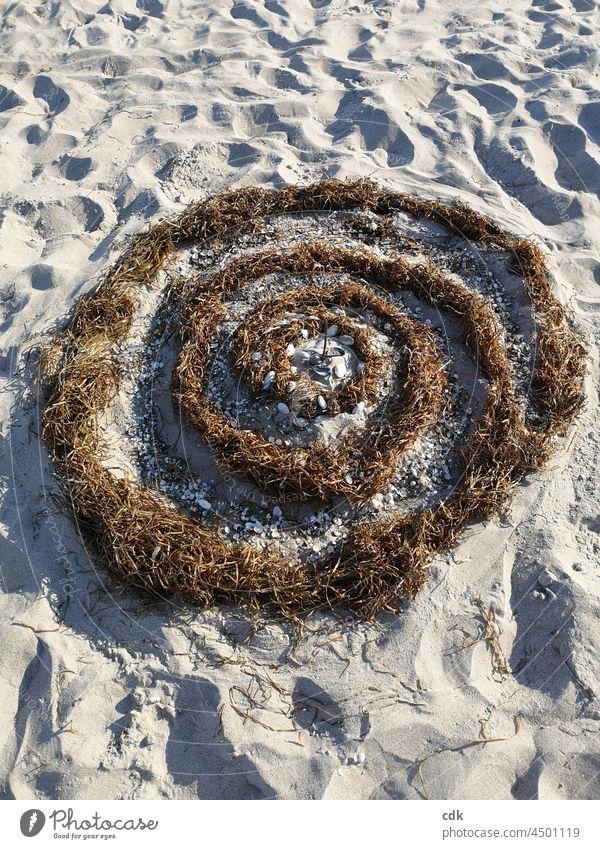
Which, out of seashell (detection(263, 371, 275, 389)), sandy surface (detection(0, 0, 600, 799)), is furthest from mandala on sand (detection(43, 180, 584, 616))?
sandy surface (detection(0, 0, 600, 799))
